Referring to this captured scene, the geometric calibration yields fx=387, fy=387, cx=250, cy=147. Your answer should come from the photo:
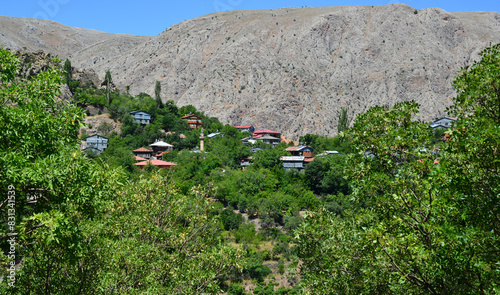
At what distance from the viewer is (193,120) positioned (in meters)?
101

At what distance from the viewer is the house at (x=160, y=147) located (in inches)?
3144

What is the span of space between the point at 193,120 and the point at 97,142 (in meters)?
29.5

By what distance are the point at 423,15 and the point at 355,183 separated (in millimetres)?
173134

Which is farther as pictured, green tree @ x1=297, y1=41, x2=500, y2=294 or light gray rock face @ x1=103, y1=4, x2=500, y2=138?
light gray rock face @ x1=103, y1=4, x2=500, y2=138

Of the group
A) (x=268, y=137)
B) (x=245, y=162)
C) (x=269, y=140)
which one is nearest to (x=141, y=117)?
(x=245, y=162)

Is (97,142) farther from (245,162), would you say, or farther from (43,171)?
(43,171)

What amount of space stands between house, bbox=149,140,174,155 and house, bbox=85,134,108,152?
899 cm

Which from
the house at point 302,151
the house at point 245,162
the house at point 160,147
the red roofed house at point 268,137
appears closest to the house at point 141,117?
the house at point 160,147

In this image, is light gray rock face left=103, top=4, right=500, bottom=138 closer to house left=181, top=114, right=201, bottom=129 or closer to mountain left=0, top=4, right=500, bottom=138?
mountain left=0, top=4, right=500, bottom=138

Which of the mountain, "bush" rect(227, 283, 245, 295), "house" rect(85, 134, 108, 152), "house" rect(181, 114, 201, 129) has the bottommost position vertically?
"bush" rect(227, 283, 245, 295)

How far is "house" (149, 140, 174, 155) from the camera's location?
262 ft

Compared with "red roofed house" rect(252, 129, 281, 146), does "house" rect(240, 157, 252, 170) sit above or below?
below

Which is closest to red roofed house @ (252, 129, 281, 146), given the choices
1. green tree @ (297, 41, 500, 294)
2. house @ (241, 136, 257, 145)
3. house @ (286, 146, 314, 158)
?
house @ (241, 136, 257, 145)

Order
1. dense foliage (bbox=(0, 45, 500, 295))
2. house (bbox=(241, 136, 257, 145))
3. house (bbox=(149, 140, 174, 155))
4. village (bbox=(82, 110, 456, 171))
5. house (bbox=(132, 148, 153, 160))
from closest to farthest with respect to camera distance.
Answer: dense foliage (bbox=(0, 45, 500, 295)) → village (bbox=(82, 110, 456, 171)) → house (bbox=(132, 148, 153, 160)) → house (bbox=(149, 140, 174, 155)) → house (bbox=(241, 136, 257, 145))
